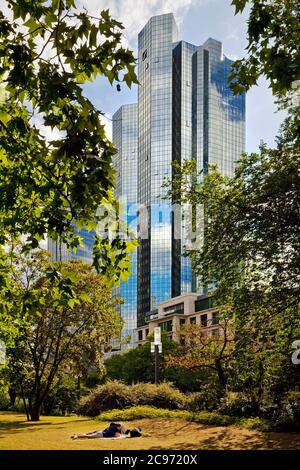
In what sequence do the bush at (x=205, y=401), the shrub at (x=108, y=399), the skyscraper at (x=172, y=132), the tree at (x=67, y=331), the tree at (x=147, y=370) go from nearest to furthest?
1. the bush at (x=205, y=401)
2. the shrub at (x=108, y=399)
3. the tree at (x=67, y=331)
4. the tree at (x=147, y=370)
5. the skyscraper at (x=172, y=132)

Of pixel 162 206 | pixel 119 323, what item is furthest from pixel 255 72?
pixel 162 206

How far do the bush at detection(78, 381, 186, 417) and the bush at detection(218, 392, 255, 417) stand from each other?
341cm

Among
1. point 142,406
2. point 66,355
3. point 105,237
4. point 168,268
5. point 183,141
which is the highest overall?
point 183,141

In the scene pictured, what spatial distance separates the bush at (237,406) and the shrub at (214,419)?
0.53m

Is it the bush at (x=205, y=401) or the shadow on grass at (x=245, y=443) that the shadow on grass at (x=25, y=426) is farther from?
the shadow on grass at (x=245, y=443)

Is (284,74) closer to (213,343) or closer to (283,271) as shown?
(283,271)

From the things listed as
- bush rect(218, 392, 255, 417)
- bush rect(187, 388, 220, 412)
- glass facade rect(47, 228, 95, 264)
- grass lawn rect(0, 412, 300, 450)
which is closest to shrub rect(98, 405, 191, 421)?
bush rect(187, 388, 220, 412)

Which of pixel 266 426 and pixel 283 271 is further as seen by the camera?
pixel 266 426

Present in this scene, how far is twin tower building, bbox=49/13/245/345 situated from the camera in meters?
104

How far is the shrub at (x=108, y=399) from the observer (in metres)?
25.8

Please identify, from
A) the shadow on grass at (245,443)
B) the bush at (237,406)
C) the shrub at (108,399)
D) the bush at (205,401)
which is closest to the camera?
the shadow on grass at (245,443)

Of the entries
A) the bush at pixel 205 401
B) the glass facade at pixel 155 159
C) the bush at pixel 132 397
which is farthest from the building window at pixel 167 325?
the bush at pixel 205 401

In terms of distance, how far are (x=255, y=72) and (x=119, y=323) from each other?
25.4m

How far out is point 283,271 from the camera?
45.5ft
